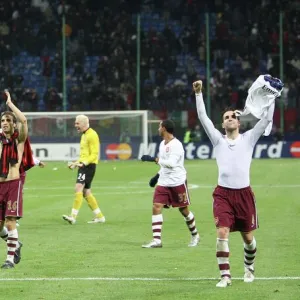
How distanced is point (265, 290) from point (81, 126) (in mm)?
10380

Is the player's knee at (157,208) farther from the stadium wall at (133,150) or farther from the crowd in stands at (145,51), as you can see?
the crowd in stands at (145,51)

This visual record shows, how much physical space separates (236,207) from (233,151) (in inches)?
28.3

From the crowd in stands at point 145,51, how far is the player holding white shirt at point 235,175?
3753 cm

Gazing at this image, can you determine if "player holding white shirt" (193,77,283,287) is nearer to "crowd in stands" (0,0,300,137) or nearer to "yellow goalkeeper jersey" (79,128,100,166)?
"yellow goalkeeper jersey" (79,128,100,166)

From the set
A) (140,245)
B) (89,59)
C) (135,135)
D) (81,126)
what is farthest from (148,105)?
(140,245)

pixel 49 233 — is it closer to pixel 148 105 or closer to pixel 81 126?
pixel 81 126

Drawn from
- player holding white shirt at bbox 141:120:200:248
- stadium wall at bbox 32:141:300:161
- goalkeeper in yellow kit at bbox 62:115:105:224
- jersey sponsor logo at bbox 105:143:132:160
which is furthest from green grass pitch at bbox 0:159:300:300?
jersey sponsor logo at bbox 105:143:132:160

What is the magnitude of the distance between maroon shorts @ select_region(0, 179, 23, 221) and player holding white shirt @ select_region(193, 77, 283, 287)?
315 centimetres

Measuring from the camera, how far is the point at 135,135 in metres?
50.6

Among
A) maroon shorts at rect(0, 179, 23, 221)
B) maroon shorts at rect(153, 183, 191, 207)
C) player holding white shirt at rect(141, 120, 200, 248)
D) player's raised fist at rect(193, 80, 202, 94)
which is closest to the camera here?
player's raised fist at rect(193, 80, 202, 94)

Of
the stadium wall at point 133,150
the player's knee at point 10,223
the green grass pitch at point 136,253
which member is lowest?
the stadium wall at point 133,150

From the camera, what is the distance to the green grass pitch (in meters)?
12.7

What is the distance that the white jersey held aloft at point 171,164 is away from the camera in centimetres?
1802

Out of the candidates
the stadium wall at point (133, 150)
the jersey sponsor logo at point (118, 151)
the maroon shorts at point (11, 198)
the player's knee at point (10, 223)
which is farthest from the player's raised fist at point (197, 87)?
the jersey sponsor logo at point (118, 151)
